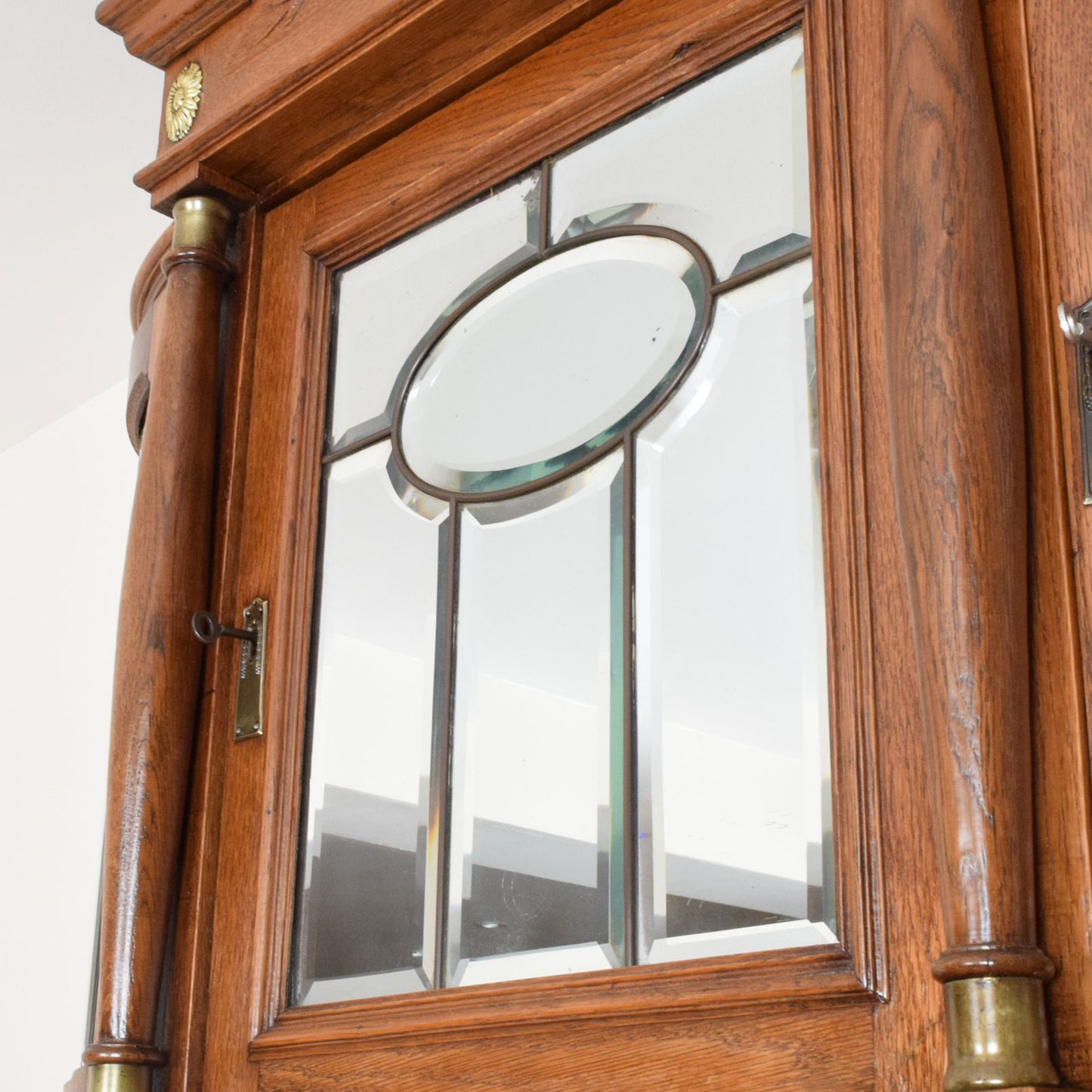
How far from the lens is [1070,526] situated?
0.72 m

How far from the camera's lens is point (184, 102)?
1368 millimetres

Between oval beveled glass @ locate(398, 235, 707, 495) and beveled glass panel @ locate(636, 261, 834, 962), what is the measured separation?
0.14ft

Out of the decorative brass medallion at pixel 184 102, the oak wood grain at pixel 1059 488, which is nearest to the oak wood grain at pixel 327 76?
the decorative brass medallion at pixel 184 102

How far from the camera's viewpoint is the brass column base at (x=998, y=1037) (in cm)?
63

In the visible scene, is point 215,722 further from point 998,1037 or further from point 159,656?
point 998,1037

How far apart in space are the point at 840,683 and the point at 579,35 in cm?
57

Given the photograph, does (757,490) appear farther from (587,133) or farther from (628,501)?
(587,133)

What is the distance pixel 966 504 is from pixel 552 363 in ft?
1.35

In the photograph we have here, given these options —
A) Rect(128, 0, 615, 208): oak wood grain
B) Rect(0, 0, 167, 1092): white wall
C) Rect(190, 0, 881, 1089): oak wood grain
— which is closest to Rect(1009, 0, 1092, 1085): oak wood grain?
Rect(190, 0, 881, 1089): oak wood grain

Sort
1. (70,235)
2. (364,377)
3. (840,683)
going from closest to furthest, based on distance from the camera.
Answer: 1. (840,683)
2. (364,377)
3. (70,235)

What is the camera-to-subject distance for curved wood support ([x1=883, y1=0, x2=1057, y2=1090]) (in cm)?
66

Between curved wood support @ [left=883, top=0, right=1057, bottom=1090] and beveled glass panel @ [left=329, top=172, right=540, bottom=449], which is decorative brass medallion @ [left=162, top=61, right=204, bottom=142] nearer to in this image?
beveled glass panel @ [left=329, top=172, right=540, bottom=449]

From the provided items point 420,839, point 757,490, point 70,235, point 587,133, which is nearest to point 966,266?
point 757,490

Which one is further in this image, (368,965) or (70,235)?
(70,235)
